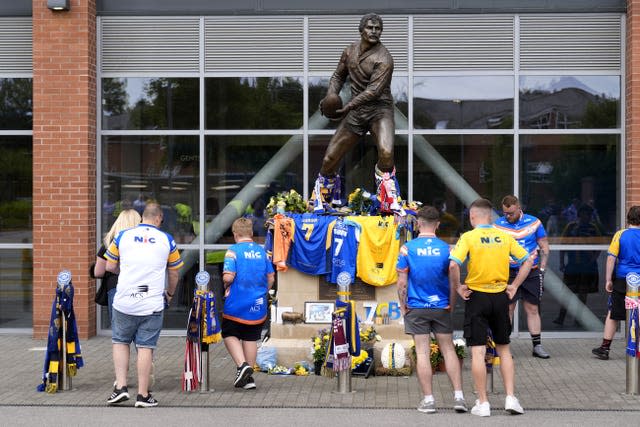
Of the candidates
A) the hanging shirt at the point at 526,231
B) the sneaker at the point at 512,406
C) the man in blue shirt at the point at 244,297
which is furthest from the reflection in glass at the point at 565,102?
the sneaker at the point at 512,406

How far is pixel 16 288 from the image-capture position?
14.5 metres

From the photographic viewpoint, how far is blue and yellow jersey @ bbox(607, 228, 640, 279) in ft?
37.0

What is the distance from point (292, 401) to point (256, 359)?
1648mm

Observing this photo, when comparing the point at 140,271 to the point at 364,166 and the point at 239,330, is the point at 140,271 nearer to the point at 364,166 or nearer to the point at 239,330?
the point at 239,330

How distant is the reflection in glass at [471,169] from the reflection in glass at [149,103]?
11.3ft

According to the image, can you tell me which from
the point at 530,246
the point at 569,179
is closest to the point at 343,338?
the point at 530,246

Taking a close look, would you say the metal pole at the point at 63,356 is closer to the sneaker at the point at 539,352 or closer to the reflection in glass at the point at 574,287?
the sneaker at the point at 539,352

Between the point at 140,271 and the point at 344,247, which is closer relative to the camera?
the point at 140,271

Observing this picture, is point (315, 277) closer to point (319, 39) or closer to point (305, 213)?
point (305, 213)

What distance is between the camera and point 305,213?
38.8 feet

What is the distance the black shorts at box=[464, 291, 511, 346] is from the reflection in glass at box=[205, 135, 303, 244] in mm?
5780

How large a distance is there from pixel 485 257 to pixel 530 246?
3453 mm

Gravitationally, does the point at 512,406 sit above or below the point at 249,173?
below

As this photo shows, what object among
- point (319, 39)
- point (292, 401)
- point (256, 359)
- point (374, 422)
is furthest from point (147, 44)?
point (374, 422)
